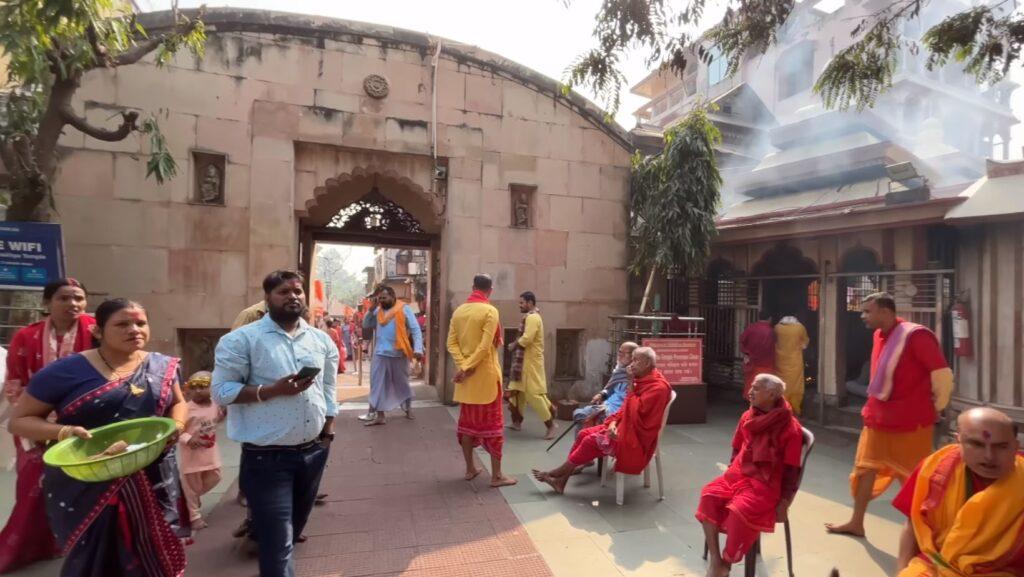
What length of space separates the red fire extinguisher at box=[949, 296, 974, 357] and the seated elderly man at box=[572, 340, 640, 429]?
4.08 metres

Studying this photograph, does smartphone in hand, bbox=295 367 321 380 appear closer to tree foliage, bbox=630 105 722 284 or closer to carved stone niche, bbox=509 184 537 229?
carved stone niche, bbox=509 184 537 229

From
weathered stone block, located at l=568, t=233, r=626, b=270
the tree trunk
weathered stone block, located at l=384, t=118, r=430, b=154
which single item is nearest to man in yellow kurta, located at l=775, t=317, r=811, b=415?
the tree trunk

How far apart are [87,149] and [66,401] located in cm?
593

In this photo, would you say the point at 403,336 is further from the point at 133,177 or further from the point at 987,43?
the point at 987,43

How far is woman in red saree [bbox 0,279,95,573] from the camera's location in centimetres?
306

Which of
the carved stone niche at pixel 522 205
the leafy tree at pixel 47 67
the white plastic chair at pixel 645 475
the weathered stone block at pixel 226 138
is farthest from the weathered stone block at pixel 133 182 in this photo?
the white plastic chair at pixel 645 475

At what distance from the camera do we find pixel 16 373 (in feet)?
10.4

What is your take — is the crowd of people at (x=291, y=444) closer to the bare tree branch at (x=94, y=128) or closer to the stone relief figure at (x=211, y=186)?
the bare tree branch at (x=94, y=128)

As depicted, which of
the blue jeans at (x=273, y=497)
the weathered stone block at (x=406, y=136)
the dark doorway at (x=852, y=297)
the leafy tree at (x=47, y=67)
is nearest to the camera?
the blue jeans at (x=273, y=497)

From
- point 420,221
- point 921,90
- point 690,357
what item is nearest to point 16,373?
point 420,221

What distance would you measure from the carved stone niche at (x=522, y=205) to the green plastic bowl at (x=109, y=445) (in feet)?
21.1

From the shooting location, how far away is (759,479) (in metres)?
2.98

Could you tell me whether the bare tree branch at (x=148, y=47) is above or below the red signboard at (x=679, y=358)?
above

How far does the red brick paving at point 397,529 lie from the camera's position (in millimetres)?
3178
